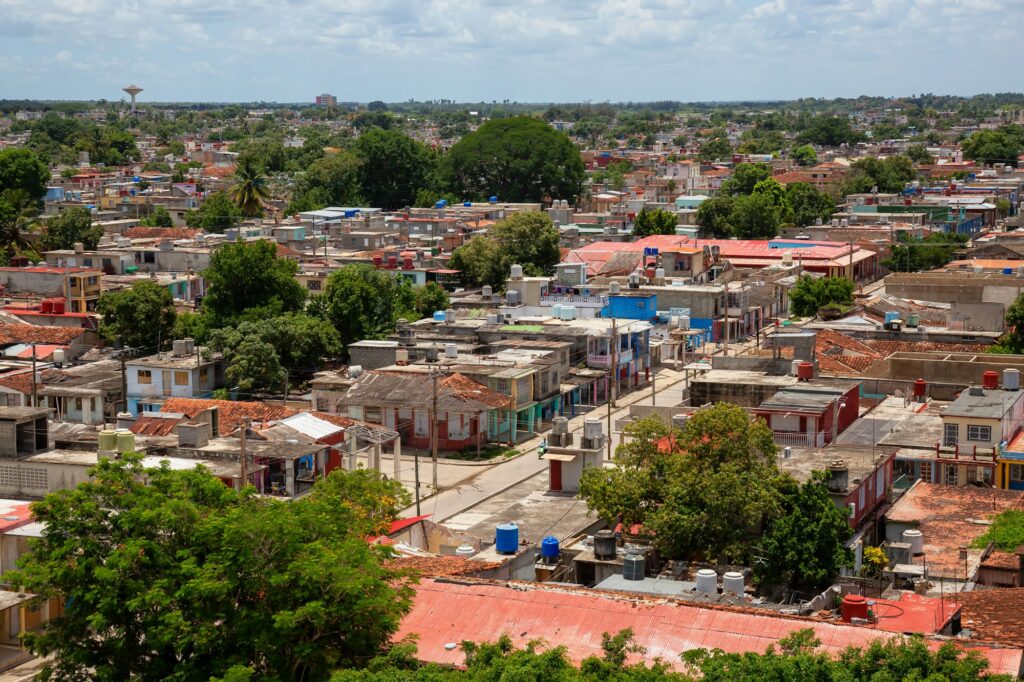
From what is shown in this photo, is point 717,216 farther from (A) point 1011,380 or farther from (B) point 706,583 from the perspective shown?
(B) point 706,583

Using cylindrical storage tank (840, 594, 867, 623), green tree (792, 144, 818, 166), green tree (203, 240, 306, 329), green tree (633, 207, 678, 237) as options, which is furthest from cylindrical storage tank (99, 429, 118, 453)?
green tree (792, 144, 818, 166)

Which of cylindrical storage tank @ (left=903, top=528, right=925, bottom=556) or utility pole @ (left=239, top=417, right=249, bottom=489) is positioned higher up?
utility pole @ (left=239, top=417, right=249, bottom=489)

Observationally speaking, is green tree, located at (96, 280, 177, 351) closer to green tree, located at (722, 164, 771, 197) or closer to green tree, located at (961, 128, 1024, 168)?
green tree, located at (722, 164, 771, 197)

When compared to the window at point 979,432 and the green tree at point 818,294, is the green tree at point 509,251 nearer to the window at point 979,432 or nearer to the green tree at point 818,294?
the green tree at point 818,294

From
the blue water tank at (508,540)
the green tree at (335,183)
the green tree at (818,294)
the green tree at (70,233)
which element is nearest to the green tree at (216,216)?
the green tree at (70,233)

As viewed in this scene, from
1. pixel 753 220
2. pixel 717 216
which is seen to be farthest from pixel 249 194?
pixel 753 220
